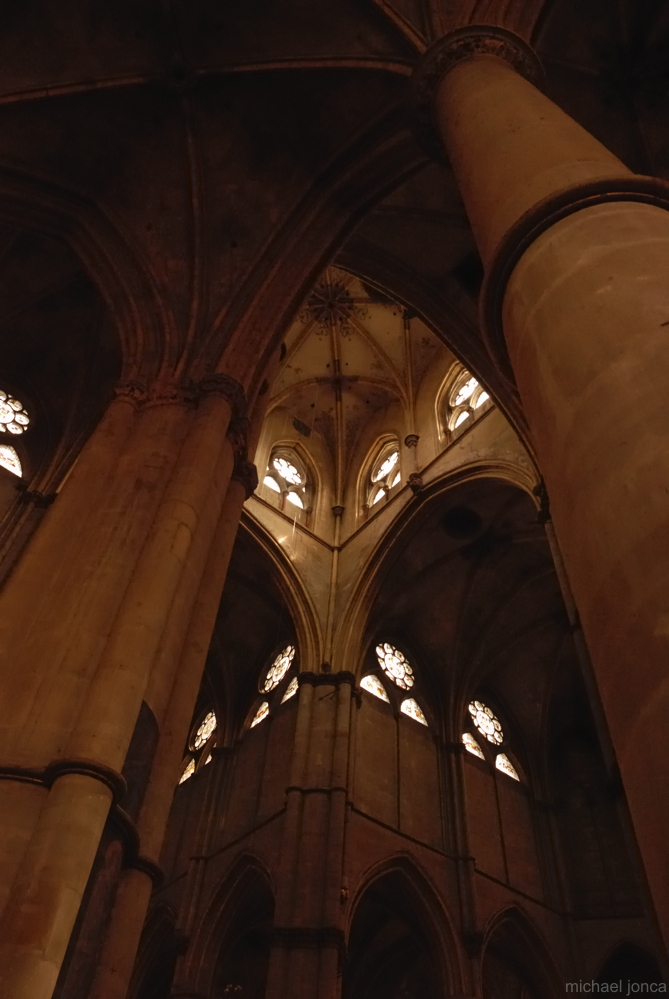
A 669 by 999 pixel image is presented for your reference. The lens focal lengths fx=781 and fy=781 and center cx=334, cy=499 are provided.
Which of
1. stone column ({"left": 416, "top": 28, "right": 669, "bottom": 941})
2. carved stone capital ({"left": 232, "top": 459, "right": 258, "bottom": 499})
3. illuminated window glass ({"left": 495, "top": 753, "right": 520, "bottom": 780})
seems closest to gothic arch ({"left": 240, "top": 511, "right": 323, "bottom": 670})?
illuminated window glass ({"left": 495, "top": 753, "right": 520, "bottom": 780})

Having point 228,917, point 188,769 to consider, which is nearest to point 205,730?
point 188,769

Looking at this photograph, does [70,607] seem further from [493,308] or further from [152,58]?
[152,58]

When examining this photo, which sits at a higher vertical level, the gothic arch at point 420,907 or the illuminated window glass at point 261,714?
the illuminated window glass at point 261,714

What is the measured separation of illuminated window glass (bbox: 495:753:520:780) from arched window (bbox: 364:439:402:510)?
5.56 meters

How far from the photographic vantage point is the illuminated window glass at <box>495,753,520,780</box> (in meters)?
15.2

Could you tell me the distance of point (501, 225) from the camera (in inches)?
151

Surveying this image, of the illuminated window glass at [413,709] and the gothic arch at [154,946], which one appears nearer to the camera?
the gothic arch at [154,946]

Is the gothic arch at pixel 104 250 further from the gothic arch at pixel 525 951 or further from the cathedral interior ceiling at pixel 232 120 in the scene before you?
the gothic arch at pixel 525 951

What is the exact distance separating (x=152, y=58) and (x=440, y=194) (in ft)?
12.3

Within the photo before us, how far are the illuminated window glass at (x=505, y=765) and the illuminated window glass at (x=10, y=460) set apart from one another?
10285mm

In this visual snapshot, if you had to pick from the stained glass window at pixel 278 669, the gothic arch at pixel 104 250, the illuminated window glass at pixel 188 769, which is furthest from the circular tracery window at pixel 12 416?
the illuminated window glass at pixel 188 769

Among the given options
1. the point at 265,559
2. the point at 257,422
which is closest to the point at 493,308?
the point at 257,422

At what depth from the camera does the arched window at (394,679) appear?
14.1m

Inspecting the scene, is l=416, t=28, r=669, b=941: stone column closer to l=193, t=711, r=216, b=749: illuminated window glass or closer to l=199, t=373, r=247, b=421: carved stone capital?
l=199, t=373, r=247, b=421: carved stone capital
